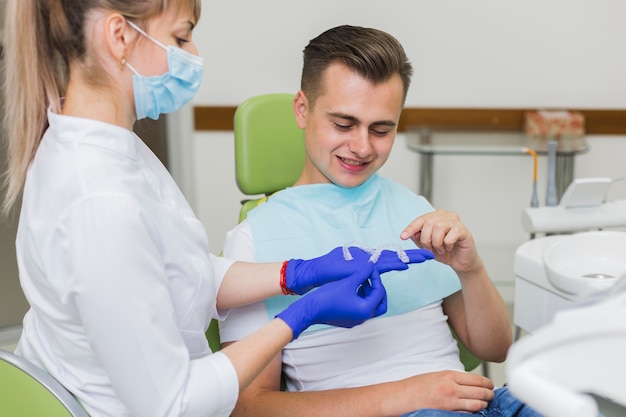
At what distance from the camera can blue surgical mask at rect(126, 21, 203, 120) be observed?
1.06 metres

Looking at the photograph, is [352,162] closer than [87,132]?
No

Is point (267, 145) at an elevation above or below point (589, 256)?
above

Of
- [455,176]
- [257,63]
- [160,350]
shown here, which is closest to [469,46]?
[455,176]

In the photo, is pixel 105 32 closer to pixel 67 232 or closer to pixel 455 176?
pixel 67 232

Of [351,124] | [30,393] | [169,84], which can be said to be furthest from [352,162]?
[30,393]

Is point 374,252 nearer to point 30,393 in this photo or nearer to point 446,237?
point 446,237

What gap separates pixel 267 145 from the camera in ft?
6.05

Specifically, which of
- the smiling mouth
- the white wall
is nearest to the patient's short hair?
the smiling mouth

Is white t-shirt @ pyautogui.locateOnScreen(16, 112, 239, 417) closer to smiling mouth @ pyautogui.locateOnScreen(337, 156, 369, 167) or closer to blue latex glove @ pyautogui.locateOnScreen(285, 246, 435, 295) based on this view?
blue latex glove @ pyautogui.locateOnScreen(285, 246, 435, 295)

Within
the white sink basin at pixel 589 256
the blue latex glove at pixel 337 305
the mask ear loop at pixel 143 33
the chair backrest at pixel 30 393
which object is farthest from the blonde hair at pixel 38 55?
the white sink basin at pixel 589 256

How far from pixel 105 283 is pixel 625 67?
265 cm

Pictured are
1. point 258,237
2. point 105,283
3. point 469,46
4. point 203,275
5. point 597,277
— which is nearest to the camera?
point 105,283

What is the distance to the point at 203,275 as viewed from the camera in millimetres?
1139

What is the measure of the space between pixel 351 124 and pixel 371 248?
0.26m
